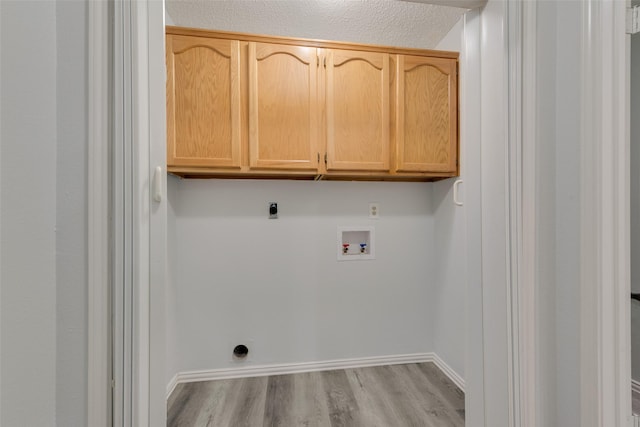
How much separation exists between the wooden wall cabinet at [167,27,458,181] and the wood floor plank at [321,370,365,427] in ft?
5.07

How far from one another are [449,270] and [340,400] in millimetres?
1232

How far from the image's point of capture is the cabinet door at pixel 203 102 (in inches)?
63.9

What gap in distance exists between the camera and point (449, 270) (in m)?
2.04

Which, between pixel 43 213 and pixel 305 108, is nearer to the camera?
pixel 43 213

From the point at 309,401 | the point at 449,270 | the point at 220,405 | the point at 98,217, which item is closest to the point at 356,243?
the point at 449,270

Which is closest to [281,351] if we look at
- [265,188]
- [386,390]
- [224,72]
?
[386,390]

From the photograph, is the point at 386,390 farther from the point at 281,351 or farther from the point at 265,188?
the point at 265,188

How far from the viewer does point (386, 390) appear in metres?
1.87

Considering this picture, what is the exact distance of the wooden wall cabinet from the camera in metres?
1.65

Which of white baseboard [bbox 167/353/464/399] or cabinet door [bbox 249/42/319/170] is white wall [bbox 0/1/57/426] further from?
white baseboard [bbox 167/353/464/399]

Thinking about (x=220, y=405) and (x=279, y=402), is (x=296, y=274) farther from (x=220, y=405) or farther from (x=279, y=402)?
(x=220, y=405)

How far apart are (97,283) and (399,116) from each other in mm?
1835

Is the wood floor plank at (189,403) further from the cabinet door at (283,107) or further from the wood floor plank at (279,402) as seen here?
the cabinet door at (283,107)

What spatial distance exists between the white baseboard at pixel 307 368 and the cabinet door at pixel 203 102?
5.13 ft
